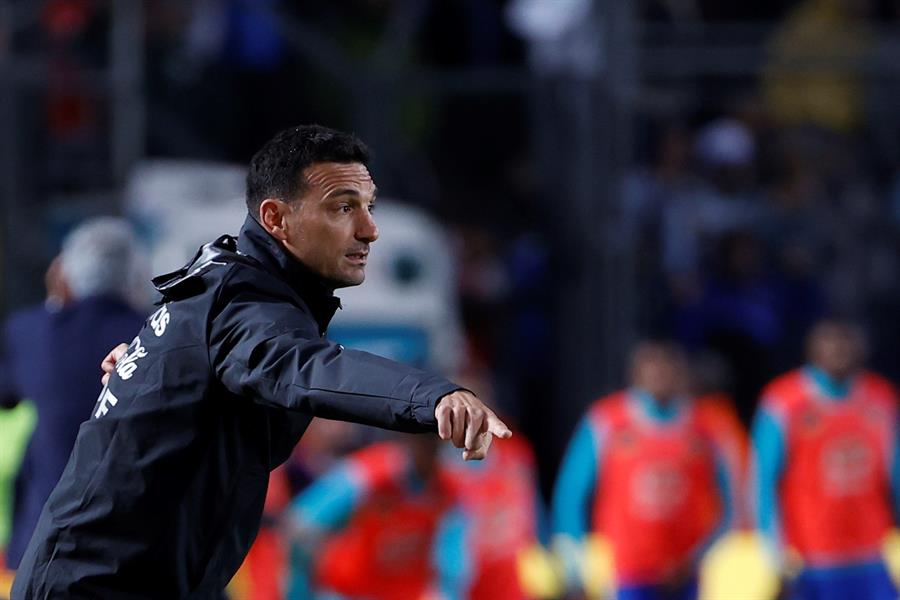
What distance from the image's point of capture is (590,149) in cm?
1030

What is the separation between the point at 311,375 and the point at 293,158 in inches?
22.3

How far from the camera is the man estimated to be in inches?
139

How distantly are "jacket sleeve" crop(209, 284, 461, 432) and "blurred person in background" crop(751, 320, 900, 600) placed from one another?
227 inches

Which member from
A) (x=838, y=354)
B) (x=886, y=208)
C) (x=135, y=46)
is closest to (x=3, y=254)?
(x=135, y=46)

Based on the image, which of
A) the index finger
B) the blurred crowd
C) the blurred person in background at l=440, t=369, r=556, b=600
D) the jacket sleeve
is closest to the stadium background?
the blurred crowd

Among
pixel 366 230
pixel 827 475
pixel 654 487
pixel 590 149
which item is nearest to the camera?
pixel 366 230

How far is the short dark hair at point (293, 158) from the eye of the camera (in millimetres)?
3643

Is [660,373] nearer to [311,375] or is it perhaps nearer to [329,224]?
[329,224]

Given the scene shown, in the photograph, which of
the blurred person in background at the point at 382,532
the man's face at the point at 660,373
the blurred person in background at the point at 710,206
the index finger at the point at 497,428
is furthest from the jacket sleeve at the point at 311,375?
the blurred person in background at the point at 710,206

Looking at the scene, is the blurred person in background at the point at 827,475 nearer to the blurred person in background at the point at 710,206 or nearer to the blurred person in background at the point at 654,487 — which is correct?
the blurred person in background at the point at 654,487

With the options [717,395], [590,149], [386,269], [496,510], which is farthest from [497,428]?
[717,395]

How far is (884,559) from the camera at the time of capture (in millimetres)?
8914

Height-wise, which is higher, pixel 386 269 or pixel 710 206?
pixel 710 206

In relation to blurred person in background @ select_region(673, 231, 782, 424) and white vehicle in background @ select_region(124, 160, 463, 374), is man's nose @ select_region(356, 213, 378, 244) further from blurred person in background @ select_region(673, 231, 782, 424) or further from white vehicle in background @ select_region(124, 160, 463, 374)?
blurred person in background @ select_region(673, 231, 782, 424)
